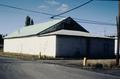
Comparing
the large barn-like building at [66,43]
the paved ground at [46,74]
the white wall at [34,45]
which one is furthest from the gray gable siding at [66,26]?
the paved ground at [46,74]

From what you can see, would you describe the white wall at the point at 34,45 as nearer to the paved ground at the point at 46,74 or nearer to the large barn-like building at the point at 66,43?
the large barn-like building at the point at 66,43

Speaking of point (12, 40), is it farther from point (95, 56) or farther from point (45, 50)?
point (95, 56)

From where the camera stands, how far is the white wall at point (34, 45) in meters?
37.7

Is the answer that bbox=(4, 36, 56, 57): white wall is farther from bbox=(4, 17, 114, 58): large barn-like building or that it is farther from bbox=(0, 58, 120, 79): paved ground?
bbox=(0, 58, 120, 79): paved ground

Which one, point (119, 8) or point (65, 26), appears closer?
point (119, 8)

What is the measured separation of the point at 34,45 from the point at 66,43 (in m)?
8.71

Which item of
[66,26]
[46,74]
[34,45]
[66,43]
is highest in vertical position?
[66,26]

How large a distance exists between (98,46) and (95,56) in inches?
86.4

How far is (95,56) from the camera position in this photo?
4091cm

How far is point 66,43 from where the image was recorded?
37562 millimetres

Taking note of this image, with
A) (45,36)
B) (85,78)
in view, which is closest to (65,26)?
(45,36)

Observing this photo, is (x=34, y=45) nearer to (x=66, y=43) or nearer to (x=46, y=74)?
(x=66, y=43)

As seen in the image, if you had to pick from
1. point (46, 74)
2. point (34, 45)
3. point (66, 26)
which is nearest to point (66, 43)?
point (34, 45)

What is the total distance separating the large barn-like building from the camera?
3716 centimetres
